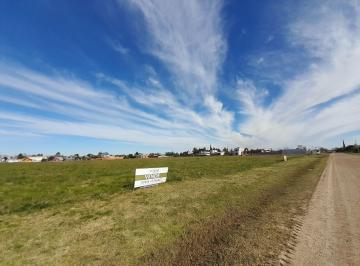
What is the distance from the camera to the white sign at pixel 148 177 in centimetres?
1636

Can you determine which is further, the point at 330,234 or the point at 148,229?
the point at 148,229

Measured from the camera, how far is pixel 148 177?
17.4 metres

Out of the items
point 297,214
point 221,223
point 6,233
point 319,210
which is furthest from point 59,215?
point 319,210

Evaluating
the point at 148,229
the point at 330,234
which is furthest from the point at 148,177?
the point at 330,234

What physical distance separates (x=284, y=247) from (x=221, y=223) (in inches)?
107

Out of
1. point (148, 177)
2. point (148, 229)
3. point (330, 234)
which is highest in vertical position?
point (148, 177)

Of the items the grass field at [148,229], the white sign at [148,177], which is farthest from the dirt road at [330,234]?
the white sign at [148,177]

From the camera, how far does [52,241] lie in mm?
7066

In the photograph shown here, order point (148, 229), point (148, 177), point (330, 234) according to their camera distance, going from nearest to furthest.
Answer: point (330, 234) < point (148, 229) < point (148, 177)

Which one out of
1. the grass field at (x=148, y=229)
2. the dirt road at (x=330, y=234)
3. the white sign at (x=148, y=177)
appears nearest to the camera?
the dirt road at (x=330, y=234)

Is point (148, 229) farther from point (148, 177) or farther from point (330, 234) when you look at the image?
point (148, 177)

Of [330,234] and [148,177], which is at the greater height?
[148,177]

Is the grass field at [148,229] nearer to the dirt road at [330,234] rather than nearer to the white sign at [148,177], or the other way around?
the dirt road at [330,234]

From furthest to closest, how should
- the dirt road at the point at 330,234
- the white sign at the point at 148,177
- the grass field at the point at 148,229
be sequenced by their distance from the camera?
1. the white sign at the point at 148,177
2. the grass field at the point at 148,229
3. the dirt road at the point at 330,234
